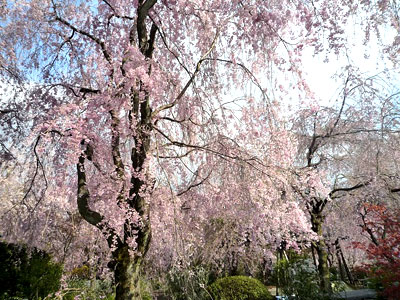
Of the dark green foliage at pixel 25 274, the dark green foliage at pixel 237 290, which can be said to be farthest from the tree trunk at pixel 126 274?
the dark green foliage at pixel 237 290

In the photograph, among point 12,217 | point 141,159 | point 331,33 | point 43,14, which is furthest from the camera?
point 12,217

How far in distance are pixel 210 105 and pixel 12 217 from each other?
688 cm

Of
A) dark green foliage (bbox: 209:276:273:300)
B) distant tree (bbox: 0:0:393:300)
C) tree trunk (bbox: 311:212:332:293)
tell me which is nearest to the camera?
distant tree (bbox: 0:0:393:300)

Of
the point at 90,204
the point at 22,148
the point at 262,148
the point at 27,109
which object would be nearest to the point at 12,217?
the point at 22,148

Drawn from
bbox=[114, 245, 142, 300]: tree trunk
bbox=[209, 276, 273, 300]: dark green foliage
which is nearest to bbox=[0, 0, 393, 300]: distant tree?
bbox=[114, 245, 142, 300]: tree trunk

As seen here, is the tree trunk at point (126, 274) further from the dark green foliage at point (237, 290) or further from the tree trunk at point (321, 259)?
the tree trunk at point (321, 259)

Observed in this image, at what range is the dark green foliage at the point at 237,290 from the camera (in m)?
7.17

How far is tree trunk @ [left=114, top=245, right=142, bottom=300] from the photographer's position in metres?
4.14

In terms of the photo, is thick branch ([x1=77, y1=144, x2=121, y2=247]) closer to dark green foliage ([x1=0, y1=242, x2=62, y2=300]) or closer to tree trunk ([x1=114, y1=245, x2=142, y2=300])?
tree trunk ([x1=114, y1=245, x2=142, y2=300])

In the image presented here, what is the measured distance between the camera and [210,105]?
5164mm

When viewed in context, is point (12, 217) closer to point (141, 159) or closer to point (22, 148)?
point (22, 148)

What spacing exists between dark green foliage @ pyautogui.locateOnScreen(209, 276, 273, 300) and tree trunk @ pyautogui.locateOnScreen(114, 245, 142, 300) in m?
3.41

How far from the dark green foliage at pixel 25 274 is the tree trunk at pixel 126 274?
117 inches

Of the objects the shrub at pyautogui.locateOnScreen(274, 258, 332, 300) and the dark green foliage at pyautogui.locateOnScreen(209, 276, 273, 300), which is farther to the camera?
the dark green foliage at pyautogui.locateOnScreen(209, 276, 273, 300)
